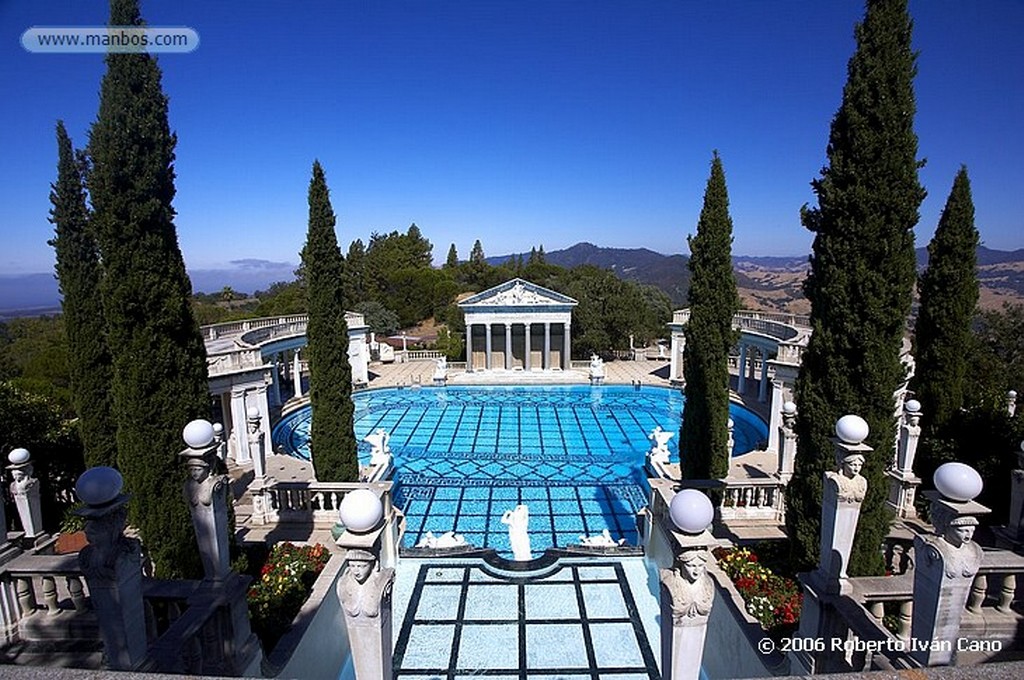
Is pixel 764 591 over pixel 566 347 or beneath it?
over

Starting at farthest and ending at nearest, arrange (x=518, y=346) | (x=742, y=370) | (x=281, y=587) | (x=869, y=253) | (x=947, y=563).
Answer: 1. (x=518, y=346)
2. (x=742, y=370)
3. (x=281, y=587)
4. (x=869, y=253)
5. (x=947, y=563)

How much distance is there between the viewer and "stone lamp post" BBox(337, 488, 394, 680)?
3.20 metres

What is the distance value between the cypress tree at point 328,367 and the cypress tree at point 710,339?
777cm

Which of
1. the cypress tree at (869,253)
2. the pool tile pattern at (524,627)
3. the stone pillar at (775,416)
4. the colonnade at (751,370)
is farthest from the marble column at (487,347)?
the cypress tree at (869,253)

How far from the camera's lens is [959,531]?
369cm

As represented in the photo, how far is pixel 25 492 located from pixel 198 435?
233 inches

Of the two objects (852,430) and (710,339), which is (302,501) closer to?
(852,430)

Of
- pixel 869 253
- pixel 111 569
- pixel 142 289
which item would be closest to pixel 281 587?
pixel 111 569

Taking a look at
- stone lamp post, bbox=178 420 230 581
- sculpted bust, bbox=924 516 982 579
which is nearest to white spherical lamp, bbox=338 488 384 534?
stone lamp post, bbox=178 420 230 581

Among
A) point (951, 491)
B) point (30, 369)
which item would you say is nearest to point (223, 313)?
point (30, 369)

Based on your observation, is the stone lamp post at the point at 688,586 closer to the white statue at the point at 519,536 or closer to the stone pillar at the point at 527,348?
the white statue at the point at 519,536

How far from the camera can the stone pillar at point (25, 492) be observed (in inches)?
312

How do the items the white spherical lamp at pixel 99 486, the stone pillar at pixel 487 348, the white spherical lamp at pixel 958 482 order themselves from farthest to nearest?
1. the stone pillar at pixel 487 348
2. the white spherical lamp at pixel 99 486
3. the white spherical lamp at pixel 958 482

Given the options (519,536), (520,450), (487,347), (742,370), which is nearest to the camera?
(519,536)
